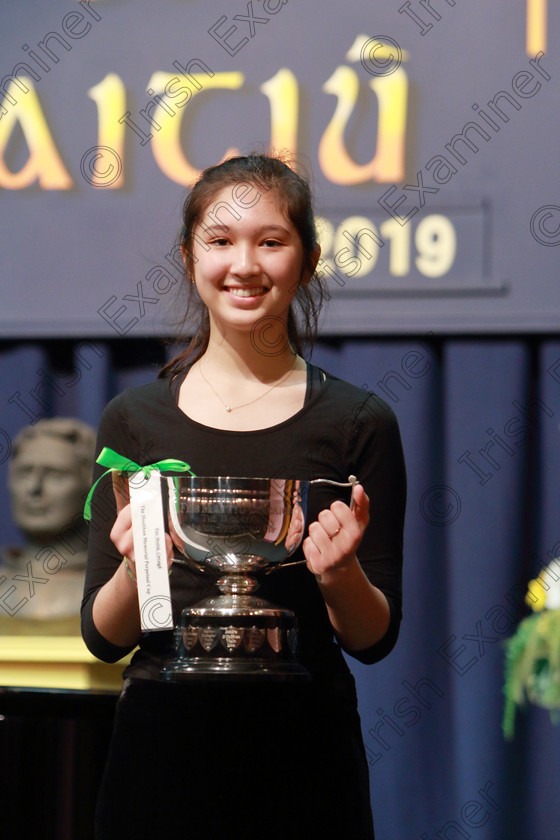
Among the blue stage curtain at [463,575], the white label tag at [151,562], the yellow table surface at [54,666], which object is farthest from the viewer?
the blue stage curtain at [463,575]

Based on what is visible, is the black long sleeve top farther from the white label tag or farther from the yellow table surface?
the yellow table surface

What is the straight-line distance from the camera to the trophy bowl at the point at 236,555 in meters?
0.93

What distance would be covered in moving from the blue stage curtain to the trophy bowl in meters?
1.12

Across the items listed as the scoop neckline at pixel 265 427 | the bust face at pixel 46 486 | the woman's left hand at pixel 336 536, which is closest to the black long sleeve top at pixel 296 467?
the scoop neckline at pixel 265 427

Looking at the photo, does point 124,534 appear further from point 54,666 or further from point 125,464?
point 54,666

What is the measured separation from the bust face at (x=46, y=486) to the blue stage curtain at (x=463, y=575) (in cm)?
58

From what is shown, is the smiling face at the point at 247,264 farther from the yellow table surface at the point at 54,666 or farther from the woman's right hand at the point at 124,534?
the yellow table surface at the point at 54,666

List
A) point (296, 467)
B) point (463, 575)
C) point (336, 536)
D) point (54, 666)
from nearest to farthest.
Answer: point (336, 536) < point (296, 467) < point (54, 666) < point (463, 575)

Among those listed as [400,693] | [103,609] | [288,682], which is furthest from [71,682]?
[288,682]

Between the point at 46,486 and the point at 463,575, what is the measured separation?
0.88 m

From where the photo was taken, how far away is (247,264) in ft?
3.31

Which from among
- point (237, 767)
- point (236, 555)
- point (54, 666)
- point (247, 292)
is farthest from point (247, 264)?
point (54, 666)

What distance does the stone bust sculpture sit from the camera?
6.63ft

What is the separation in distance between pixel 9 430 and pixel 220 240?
131cm
